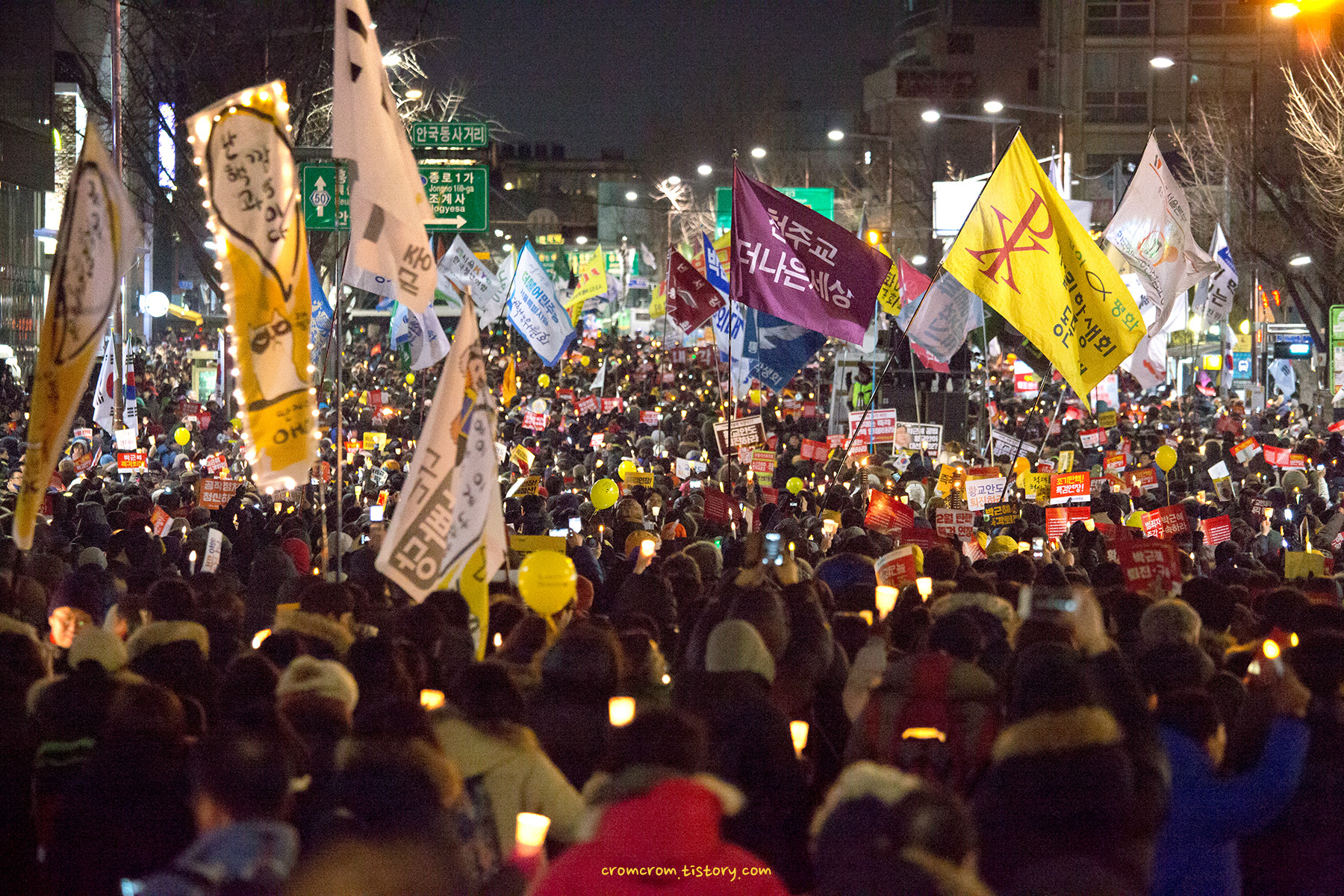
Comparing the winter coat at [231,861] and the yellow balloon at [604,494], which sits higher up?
the yellow balloon at [604,494]

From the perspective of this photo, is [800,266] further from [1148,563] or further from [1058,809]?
[1058,809]

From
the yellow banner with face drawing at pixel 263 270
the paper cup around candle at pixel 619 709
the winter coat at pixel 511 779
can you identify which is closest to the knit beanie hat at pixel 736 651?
the paper cup around candle at pixel 619 709

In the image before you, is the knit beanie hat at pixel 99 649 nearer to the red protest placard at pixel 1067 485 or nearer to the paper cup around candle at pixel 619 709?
the paper cup around candle at pixel 619 709

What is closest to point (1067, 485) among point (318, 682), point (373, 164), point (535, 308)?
point (373, 164)

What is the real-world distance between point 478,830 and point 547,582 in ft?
10.0

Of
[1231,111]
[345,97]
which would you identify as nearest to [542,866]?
[345,97]

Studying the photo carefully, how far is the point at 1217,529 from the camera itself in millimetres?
12461

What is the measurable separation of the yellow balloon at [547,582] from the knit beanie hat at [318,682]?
6.81 ft

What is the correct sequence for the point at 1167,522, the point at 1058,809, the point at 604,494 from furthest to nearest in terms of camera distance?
the point at 604,494 → the point at 1167,522 → the point at 1058,809

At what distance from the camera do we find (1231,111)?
40656mm

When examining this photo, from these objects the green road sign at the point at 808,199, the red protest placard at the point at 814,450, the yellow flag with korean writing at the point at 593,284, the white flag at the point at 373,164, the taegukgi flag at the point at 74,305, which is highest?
the green road sign at the point at 808,199

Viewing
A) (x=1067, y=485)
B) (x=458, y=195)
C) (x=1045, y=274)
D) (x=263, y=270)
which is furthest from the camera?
(x=458, y=195)

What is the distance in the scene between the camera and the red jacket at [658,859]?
3.60 m

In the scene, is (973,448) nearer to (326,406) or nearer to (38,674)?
(326,406)
